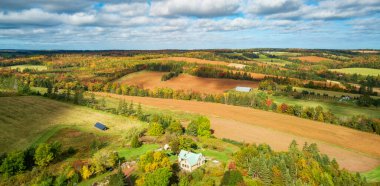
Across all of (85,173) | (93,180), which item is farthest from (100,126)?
(93,180)

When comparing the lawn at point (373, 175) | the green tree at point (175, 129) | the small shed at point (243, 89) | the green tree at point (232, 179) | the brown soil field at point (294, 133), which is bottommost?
the brown soil field at point (294, 133)

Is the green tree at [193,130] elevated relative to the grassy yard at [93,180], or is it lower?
elevated

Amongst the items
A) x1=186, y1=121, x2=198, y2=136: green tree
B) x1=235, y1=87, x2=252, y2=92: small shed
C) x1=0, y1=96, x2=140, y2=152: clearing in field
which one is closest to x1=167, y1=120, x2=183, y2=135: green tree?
x1=186, y1=121, x2=198, y2=136: green tree

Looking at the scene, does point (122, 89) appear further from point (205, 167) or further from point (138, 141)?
point (205, 167)

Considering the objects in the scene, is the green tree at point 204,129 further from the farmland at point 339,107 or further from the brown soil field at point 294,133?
the farmland at point 339,107

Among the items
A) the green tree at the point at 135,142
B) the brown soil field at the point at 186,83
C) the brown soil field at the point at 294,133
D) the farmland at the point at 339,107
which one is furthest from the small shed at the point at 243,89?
the green tree at the point at 135,142
